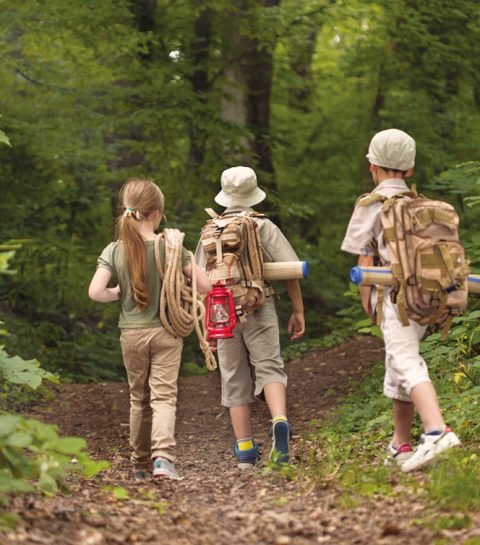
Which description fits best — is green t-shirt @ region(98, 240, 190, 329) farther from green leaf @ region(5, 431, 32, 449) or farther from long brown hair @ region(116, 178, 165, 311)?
green leaf @ region(5, 431, 32, 449)

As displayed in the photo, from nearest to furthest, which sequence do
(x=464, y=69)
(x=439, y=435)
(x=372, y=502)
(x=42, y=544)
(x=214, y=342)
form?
(x=42, y=544) < (x=372, y=502) < (x=439, y=435) < (x=214, y=342) < (x=464, y=69)

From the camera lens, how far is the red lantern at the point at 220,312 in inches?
253

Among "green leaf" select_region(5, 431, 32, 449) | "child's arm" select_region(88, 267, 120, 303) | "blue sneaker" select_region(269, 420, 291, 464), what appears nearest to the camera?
"green leaf" select_region(5, 431, 32, 449)

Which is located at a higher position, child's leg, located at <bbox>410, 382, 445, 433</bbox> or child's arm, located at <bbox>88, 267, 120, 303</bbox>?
child's arm, located at <bbox>88, 267, 120, 303</bbox>

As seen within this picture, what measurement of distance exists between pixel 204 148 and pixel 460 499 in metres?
8.55

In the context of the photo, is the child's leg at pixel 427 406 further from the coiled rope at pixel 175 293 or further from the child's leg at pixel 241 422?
the child's leg at pixel 241 422

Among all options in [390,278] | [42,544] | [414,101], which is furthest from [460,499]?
[414,101]

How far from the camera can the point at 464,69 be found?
1166 centimetres

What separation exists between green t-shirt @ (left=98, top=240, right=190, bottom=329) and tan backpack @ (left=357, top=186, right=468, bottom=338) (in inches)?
64.9

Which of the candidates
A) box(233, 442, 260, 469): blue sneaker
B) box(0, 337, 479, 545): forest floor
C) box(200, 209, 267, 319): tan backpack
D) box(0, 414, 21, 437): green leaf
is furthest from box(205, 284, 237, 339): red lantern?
box(0, 414, 21, 437): green leaf

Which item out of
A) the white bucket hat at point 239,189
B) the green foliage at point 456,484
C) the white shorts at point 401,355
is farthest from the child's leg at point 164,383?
the green foliage at point 456,484

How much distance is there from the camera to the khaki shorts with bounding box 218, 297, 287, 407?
666cm

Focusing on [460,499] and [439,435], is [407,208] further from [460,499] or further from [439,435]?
[460,499]

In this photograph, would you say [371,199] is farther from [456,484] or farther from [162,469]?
[162,469]
